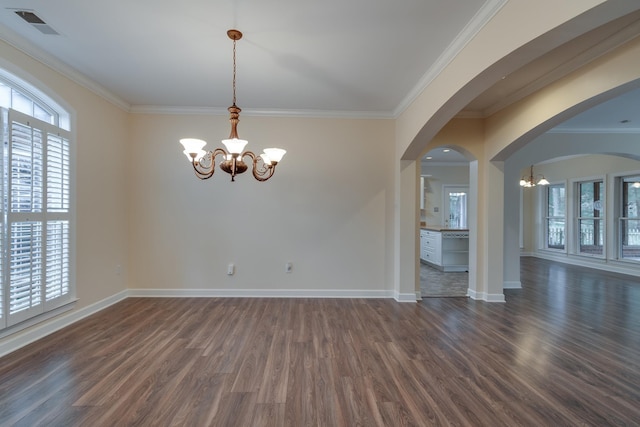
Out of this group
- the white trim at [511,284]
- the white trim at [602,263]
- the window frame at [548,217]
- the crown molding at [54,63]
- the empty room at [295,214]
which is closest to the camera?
the empty room at [295,214]

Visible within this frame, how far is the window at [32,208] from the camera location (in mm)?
2635

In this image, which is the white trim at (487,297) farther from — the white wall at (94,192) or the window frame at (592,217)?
the white wall at (94,192)

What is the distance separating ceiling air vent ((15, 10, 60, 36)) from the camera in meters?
2.38

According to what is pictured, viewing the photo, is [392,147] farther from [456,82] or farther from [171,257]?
[171,257]

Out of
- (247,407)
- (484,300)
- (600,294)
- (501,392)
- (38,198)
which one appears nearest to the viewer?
(247,407)

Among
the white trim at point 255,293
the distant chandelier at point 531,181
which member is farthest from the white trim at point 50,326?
the distant chandelier at point 531,181

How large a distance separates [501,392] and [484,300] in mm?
2551

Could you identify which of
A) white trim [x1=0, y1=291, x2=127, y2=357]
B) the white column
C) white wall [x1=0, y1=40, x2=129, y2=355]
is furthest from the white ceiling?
white trim [x1=0, y1=291, x2=127, y2=357]

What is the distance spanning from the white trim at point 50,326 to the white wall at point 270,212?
634 mm

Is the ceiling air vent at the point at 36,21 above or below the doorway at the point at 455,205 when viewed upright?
above

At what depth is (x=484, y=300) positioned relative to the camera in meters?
4.42

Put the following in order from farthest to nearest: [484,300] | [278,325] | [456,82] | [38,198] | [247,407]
Result: [484,300] < [278,325] < [38,198] < [456,82] < [247,407]

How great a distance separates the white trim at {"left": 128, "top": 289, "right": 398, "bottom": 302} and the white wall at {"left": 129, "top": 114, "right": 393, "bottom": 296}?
0.02 meters

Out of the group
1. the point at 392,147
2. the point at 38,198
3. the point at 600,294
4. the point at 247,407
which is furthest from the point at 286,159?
the point at 600,294
